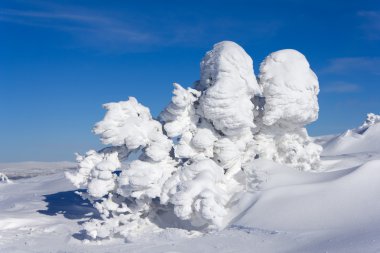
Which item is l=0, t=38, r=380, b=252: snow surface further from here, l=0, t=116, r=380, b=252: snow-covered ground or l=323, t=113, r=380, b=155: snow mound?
l=323, t=113, r=380, b=155: snow mound

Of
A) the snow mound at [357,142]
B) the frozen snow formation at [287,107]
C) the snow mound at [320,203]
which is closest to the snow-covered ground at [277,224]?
the snow mound at [320,203]

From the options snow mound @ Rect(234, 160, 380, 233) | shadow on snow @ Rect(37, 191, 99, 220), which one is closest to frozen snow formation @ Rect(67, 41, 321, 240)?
snow mound @ Rect(234, 160, 380, 233)

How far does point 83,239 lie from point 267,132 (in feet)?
23.5

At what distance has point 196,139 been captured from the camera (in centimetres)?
1535

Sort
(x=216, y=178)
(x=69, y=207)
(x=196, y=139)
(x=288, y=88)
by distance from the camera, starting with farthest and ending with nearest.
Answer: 1. (x=69, y=207)
2. (x=288, y=88)
3. (x=196, y=139)
4. (x=216, y=178)

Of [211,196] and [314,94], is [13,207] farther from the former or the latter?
[314,94]

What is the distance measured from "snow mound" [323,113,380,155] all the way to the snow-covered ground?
13.1 m

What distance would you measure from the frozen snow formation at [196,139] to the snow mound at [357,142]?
39.7 feet

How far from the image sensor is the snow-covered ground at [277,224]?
10831mm

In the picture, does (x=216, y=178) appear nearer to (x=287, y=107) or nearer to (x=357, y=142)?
(x=287, y=107)

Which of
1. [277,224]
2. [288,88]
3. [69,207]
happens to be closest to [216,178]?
[277,224]

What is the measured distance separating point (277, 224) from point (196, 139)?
4201mm

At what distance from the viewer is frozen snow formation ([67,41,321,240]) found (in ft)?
46.8

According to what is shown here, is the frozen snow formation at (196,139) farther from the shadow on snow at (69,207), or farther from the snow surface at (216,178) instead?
the shadow on snow at (69,207)
